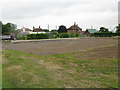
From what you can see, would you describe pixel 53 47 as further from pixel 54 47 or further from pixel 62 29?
pixel 62 29

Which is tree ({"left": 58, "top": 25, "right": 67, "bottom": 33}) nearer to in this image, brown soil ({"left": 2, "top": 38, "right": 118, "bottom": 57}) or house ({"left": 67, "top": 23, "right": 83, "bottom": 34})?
house ({"left": 67, "top": 23, "right": 83, "bottom": 34})

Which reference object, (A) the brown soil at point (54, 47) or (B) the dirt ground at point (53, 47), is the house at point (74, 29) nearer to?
(B) the dirt ground at point (53, 47)

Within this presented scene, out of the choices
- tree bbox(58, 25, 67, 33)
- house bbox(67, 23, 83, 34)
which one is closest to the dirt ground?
tree bbox(58, 25, 67, 33)

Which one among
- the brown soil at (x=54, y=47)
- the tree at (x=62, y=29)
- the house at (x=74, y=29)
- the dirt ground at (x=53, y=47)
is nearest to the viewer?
the brown soil at (x=54, y=47)

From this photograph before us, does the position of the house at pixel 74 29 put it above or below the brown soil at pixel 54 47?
above

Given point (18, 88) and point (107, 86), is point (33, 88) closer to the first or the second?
point (18, 88)

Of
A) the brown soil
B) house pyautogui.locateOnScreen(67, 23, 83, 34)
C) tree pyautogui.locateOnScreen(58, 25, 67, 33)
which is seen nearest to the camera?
the brown soil

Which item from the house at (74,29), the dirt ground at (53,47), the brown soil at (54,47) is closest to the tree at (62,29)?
the house at (74,29)

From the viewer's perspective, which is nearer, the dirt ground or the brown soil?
the brown soil

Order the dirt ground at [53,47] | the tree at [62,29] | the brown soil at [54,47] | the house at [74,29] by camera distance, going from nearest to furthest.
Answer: the brown soil at [54,47] → the dirt ground at [53,47] → the tree at [62,29] → the house at [74,29]

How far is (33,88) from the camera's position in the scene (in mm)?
3504

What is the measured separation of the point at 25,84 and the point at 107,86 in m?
2.47

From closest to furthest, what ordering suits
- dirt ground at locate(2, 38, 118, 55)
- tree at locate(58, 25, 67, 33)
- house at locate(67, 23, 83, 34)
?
dirt ground at locate(2, 38, 118, 55), tree at locate(58, 25, 67, 33), house at locate(67, 23, 83, 34)

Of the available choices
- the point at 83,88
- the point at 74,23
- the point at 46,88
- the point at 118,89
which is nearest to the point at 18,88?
the point at 46,88
